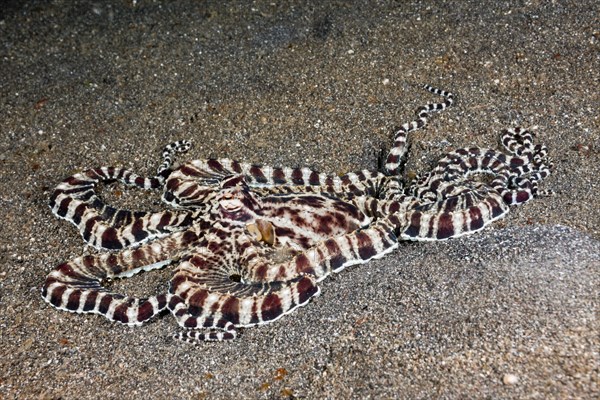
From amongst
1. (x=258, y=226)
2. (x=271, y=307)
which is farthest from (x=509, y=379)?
(x=258, y=226)

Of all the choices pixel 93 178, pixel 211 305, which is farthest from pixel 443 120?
pixel 93 178

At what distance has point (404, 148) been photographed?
6.08 m

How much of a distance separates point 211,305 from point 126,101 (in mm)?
3494

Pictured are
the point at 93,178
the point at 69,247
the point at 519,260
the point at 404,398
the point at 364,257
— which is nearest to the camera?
the point at 404,398

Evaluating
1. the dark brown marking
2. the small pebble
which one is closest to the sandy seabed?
the small pebble

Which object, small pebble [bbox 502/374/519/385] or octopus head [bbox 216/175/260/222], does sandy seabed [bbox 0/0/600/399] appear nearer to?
small pebble [bbox 502/374/519/385]

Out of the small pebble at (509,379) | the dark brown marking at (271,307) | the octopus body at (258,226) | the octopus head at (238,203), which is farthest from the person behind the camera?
the octopus head at (238,203)

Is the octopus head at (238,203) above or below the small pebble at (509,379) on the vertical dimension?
above

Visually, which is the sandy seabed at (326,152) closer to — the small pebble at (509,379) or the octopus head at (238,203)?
the small pebble at (509,379)

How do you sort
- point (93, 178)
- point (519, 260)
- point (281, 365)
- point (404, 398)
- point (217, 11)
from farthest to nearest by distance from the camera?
point (217, 11), point (93, 178), point (519, 260), point (281, 365), point (404, 398)

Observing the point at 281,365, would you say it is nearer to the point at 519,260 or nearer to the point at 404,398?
the point at 404,398

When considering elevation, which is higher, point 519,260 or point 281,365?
point 519,260

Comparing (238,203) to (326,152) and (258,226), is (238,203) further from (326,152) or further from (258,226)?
(326,152)

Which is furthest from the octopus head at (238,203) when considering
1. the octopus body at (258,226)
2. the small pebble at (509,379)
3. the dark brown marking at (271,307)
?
the small pebble at (509,379)
